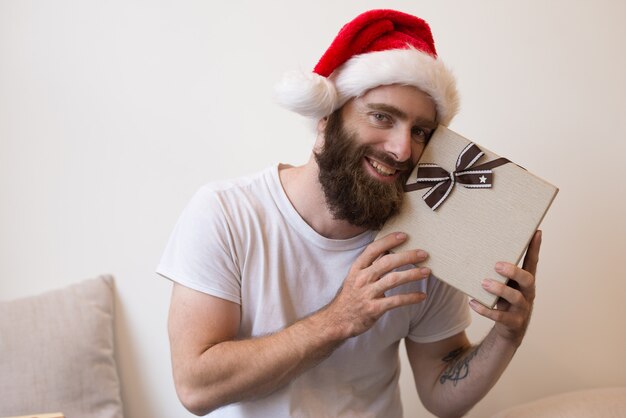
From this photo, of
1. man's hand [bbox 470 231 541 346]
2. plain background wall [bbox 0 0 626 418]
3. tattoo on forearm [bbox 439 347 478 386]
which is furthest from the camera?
plain background wall [bbox 0 0 626 418]

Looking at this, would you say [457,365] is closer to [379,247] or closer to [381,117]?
[379,247]

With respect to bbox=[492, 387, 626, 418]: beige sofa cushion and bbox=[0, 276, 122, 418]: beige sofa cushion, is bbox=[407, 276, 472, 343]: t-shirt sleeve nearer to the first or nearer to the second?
bbox=[492, 387, 626, 418]: beige sofa cushion

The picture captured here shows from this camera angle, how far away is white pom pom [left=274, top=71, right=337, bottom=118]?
1.17 m

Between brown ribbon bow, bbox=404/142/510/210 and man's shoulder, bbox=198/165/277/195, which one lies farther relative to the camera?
man's shoulder, bbox=198/165/277/195

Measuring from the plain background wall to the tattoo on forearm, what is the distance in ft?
1.31

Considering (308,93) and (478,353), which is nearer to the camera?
(308,93)

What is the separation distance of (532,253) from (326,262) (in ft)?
1.30

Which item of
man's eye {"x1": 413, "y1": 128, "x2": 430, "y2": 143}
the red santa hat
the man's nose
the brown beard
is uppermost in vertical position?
the red santa hat

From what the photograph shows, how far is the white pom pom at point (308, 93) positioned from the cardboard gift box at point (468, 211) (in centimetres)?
20

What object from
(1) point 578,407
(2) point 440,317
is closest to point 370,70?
(2) point 440,317

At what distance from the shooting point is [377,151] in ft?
3.83

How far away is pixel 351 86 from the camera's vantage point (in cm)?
118

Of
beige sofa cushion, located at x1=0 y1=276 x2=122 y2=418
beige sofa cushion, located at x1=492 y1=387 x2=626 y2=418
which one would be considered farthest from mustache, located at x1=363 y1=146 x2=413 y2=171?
beige sofa cushion, located at x1=0 y1=276 x2=122 y2=418

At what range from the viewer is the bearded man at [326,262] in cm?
115
